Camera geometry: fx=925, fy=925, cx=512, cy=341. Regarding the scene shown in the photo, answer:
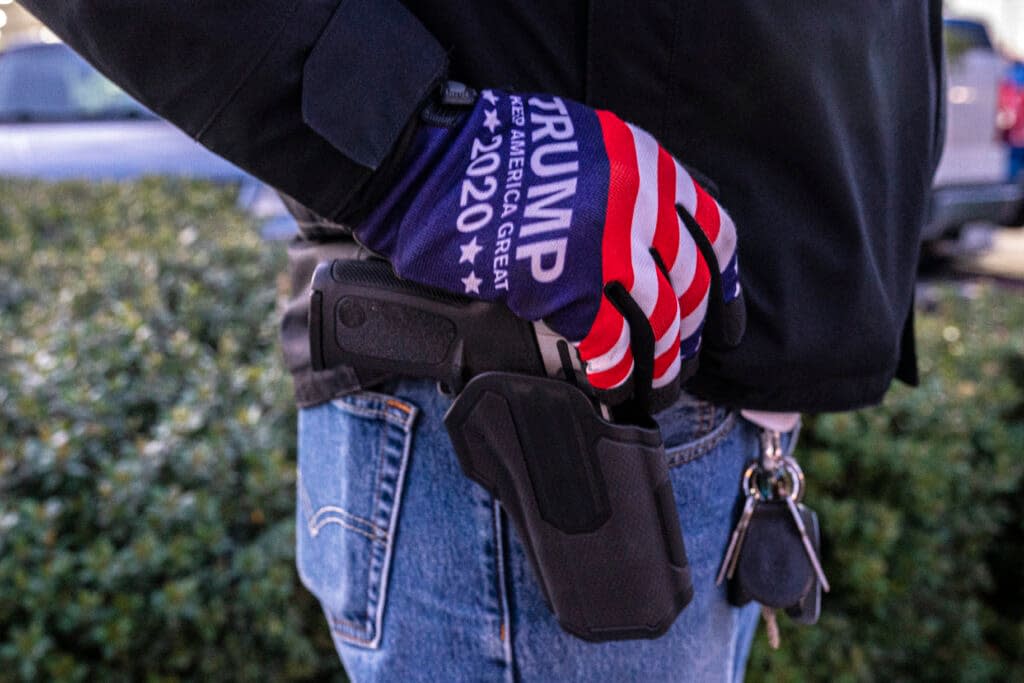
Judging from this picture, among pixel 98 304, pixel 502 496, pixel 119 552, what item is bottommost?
pixel 98 304

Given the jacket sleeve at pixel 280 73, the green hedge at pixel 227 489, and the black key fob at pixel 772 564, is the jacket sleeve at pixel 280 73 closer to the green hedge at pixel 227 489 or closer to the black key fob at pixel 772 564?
the black key fob at pixel 772 564

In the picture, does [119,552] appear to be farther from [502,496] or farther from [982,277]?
[982,277]

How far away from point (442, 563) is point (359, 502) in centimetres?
10

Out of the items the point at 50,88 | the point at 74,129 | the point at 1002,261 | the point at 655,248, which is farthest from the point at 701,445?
the point at 1002,261

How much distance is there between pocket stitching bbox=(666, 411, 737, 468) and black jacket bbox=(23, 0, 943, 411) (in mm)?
32

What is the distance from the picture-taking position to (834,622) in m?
2.19

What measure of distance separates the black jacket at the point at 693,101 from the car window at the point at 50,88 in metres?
6.39

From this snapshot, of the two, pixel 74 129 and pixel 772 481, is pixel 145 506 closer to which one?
pixel 772 481

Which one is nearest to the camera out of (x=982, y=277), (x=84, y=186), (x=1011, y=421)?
(x=1011, y=421)

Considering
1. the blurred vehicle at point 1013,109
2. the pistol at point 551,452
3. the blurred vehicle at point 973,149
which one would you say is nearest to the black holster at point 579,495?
the pistol at point 551,452

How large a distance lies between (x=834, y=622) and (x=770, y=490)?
134cm

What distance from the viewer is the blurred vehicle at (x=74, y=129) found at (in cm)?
598

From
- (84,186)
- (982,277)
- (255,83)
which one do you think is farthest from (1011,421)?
(982,277)

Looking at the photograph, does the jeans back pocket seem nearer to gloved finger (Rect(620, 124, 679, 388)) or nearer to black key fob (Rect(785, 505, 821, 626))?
gloved finger (Rect(620, 124, 679, 388))
